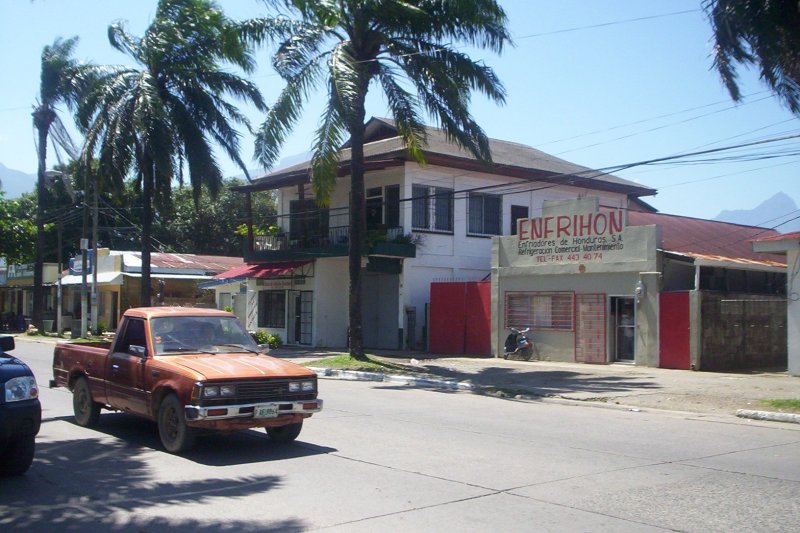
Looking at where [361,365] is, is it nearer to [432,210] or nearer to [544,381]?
[544,381]

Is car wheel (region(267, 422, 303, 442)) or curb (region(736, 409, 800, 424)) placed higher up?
car wheel (region(267, 422, 303, 442))

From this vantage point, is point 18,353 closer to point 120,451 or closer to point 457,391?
point 457,391

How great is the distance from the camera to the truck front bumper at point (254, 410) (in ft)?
29.5

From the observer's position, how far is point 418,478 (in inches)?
331

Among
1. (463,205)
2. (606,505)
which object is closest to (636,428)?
(606,505)

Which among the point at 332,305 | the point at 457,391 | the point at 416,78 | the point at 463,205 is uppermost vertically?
the point at 416,78

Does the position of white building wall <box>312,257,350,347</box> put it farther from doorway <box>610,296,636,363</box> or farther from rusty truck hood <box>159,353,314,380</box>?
rusty truck hood <box>159,353,314,380</box>

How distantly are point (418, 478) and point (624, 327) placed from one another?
16.5 meters

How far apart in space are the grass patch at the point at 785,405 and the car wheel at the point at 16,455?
39.7 ft

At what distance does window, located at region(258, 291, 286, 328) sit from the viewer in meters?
34.9

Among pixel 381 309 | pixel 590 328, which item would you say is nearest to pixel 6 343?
pixel 590 328

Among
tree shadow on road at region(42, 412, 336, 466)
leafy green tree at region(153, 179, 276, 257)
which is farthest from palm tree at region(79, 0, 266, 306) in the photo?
leafy green tree at region(153, 179, 276, 257)

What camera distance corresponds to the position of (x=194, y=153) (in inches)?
1154

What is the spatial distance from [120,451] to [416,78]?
14672 mm
